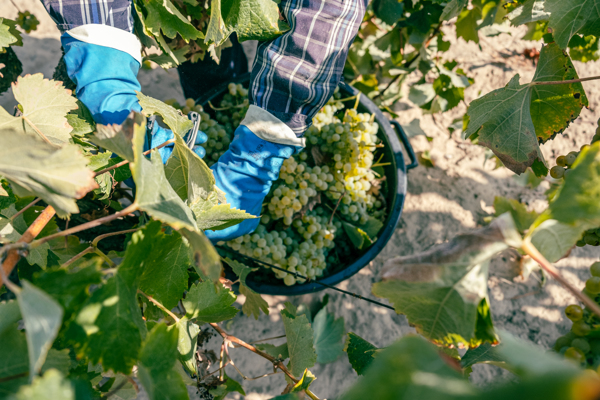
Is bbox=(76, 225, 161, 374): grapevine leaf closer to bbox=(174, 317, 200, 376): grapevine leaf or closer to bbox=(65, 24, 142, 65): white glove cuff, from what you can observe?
bbox=(174, 317, 200, 376): grapevine leaf

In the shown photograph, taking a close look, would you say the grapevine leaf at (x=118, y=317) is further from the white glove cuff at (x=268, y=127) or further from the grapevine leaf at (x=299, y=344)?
the white glove cuff at (x=268, y=127)

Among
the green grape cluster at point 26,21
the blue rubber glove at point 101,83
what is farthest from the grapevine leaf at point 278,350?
the green grape cluster at point 26,21

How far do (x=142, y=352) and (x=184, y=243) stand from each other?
178mm

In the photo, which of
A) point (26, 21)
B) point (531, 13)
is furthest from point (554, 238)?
point (26, 21)

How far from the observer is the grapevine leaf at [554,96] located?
72cm

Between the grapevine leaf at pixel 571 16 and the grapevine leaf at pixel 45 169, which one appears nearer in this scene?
the grapevine leaf at pixel 45 169

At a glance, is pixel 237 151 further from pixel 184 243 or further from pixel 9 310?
pixel 9 310

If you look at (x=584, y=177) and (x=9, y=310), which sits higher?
(x=584, y=177)

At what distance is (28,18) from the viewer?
1301 millimetres

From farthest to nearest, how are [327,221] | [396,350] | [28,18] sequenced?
1. [28,18]
2. [327,221]
3. [396,350]

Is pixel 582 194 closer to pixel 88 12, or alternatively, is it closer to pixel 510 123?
pixel 510 123

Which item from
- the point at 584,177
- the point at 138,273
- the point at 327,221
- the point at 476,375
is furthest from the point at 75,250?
the point at 476,375

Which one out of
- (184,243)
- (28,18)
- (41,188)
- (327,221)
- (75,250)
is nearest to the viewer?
(41,188)

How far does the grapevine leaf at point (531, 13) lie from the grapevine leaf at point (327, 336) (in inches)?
39.4
